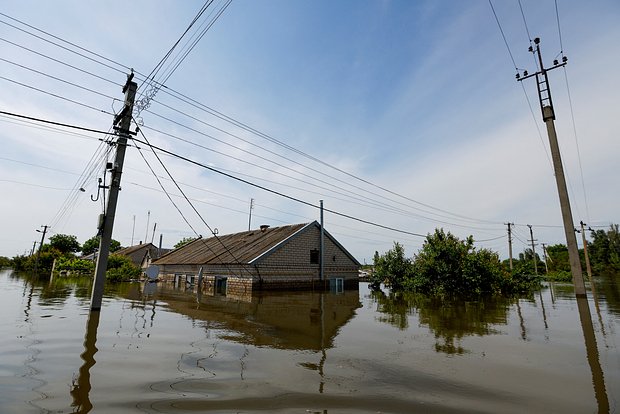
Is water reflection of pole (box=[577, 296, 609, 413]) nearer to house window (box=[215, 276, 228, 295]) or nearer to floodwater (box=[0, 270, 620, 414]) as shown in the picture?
floodwater (box=[0, 270, 620, 414])

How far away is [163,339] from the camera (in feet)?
24.5

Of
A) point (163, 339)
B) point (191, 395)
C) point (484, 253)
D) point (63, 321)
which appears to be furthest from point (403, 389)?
point (484, 253)

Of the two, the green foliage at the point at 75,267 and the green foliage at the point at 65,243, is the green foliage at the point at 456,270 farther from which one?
the green foliage at the point at 65,243

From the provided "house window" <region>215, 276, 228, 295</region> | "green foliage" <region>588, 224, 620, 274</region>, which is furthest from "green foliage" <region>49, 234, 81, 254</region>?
"green foliage" <region>588, 224, 620, 274</region>

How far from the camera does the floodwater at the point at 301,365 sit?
4.04 m

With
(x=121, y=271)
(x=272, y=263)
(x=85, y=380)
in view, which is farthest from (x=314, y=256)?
(x=85, y=380)

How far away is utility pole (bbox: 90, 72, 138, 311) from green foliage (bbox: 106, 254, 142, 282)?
24218mm

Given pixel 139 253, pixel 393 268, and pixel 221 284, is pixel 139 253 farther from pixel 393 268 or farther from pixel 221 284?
pixel 393 268

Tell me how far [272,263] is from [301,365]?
1786cm

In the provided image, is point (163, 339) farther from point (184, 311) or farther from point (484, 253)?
point (484, 253)

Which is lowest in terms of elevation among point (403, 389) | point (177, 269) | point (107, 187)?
point (403, 389)

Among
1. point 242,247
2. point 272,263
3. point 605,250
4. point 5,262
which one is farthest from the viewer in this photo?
point 5,262

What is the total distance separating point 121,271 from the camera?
32.9 m

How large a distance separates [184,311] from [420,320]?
9.03 m
